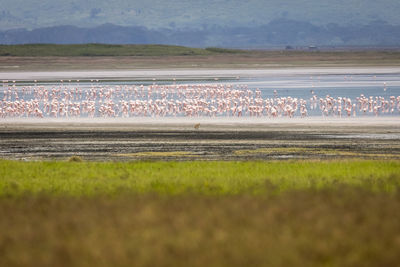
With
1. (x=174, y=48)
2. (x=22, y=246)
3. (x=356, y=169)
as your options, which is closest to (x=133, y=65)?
(x=174, y=48)

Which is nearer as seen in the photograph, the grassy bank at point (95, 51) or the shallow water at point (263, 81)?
the shallow water at point (263, 81)

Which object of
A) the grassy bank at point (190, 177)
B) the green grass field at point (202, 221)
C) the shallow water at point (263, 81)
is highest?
the green grass field at point (202, 221)

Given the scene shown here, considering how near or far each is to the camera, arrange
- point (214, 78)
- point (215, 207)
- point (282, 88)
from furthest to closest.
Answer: point (214, 78) → point (282, 88) → point (215, 207)

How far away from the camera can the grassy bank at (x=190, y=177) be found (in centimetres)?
1689

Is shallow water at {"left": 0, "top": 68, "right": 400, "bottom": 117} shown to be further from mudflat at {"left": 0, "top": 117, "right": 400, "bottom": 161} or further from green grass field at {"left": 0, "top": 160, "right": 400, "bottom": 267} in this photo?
green grass field at {"left": 0, "top": 160, "right": 400, "bottom": 267}

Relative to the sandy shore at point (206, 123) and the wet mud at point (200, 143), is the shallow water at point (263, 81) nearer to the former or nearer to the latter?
the sandy shore at point (206, 123)

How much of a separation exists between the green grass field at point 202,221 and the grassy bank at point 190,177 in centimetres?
5

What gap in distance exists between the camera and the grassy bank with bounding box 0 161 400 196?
16.9 meters

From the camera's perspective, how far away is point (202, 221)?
38.9 feet

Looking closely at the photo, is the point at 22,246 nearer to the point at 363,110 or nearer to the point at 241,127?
the point at 241,127

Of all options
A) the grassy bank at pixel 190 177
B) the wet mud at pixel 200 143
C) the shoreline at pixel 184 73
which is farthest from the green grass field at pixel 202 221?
the shoreline at pixel 184 73

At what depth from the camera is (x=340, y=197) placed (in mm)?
14383

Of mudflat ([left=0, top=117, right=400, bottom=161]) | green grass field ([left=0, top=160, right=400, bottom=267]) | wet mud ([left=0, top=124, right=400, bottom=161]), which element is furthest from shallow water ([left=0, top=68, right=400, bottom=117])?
green grass field ([left=0, top=160, right=400, bottom=267])

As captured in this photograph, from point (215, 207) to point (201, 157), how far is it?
13453mm
